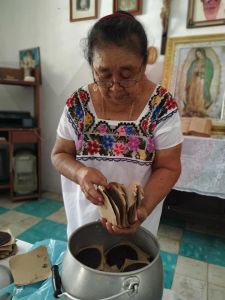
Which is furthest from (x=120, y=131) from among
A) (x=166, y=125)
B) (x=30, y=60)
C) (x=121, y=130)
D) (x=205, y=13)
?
(x=30, y=60)

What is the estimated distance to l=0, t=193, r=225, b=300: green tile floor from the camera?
1319mm

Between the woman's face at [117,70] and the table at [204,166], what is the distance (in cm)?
108

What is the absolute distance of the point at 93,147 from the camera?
0.65 meters

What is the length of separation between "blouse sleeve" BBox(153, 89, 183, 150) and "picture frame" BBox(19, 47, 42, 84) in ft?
6.46

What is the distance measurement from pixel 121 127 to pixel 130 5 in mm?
1678

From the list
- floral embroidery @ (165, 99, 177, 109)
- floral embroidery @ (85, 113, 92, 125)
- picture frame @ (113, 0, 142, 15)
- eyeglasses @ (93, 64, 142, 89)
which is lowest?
floral embroidery @ (85, 113, 92, 125)

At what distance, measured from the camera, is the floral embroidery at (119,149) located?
64 cm

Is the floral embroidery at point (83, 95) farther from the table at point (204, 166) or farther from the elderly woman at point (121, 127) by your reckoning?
the table at point (204, 166)

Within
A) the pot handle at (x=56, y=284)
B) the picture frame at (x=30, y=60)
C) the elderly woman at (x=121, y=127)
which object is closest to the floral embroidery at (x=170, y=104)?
the elderly woman at (x=121, y=127)

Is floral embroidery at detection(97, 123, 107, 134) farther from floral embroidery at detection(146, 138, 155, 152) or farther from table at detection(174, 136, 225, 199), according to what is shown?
table at detection(174, 136, 225, 199)

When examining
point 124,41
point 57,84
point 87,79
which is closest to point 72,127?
point 124,41

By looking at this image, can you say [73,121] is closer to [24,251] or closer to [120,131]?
[120,131]

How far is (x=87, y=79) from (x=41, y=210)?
4.11ft

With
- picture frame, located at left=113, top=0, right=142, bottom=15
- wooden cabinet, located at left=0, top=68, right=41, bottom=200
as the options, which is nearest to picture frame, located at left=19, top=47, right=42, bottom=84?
wooden cabinet, located at left=0, top=68, right=41, bottom=200
